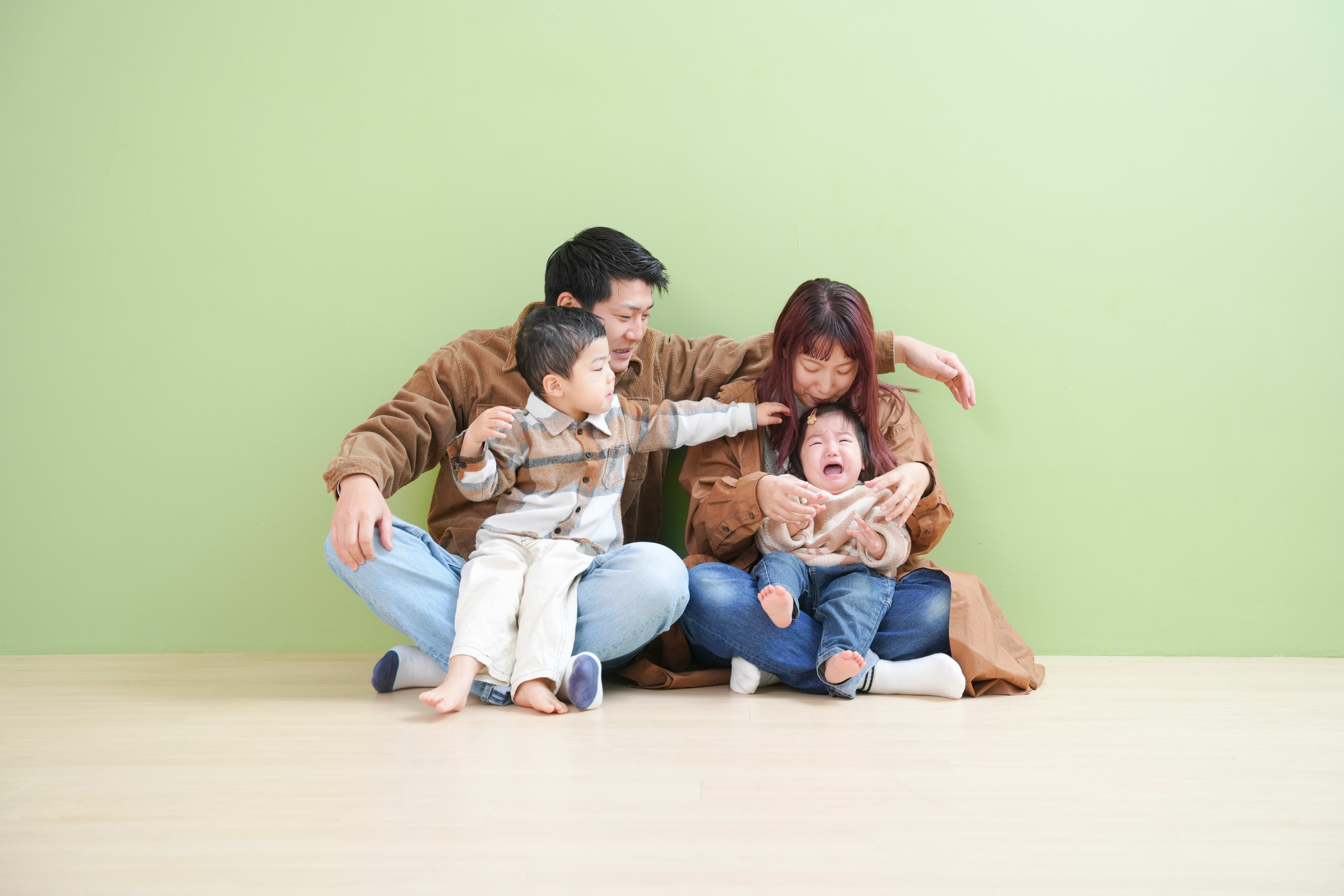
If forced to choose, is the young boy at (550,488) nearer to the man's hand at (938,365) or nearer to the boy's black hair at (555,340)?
the boy's black hair at (555,340)

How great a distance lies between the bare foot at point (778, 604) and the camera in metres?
1.51

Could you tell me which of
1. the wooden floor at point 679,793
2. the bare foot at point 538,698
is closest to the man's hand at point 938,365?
the wooden floor at point 679,793

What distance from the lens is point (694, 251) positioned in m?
2.02

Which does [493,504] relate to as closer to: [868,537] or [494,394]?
[494,394]

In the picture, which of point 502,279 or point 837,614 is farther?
point 502,279

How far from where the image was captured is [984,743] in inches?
50.6

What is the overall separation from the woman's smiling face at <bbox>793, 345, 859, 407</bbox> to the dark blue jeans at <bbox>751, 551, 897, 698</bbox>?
0.33m

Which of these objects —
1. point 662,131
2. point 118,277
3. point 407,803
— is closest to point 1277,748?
point 407,803

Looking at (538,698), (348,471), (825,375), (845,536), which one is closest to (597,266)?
(825,375)

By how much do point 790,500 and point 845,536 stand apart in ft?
0.52

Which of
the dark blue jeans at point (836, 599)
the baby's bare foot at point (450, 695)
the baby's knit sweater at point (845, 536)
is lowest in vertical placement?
the baby's bare foot at point (450, 695)

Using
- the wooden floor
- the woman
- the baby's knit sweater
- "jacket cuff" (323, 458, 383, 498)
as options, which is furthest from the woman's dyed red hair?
"jacket cuff" (323, 458, 383, 498)

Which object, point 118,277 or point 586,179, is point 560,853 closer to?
point 586,179

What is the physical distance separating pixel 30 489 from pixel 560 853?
181 cm
